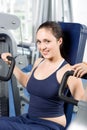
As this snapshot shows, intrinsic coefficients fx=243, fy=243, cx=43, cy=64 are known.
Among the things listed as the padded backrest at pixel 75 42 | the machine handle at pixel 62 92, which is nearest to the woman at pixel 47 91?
the padded backrest at pixel 75 42

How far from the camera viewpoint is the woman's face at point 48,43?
1549 mm

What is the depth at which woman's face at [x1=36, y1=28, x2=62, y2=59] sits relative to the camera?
1.55m

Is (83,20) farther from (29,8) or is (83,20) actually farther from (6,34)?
(6,34)

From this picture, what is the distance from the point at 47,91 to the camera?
1.50 meters

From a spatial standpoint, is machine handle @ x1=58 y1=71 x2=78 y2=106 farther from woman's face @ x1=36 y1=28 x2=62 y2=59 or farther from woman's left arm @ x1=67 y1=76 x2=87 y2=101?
Result: woman's face @ x1=36 y1=28 x2=62 y2=59

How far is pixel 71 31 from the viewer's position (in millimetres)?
1737

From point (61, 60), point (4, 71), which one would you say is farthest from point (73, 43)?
point (4, 71)

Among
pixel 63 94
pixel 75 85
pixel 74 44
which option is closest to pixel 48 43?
pixel 74 44

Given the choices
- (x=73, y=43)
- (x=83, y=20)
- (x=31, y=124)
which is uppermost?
(x=83, y=20)

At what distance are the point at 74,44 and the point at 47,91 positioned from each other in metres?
0.41

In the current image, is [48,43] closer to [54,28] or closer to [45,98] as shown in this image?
[54,28]

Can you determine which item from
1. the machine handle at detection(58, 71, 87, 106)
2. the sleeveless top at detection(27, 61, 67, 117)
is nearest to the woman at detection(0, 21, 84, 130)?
the sleeveless top at detection(27, 61, 67, 117)

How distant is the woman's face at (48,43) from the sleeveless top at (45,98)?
103 millimetres

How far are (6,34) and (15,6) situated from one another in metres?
1.35
